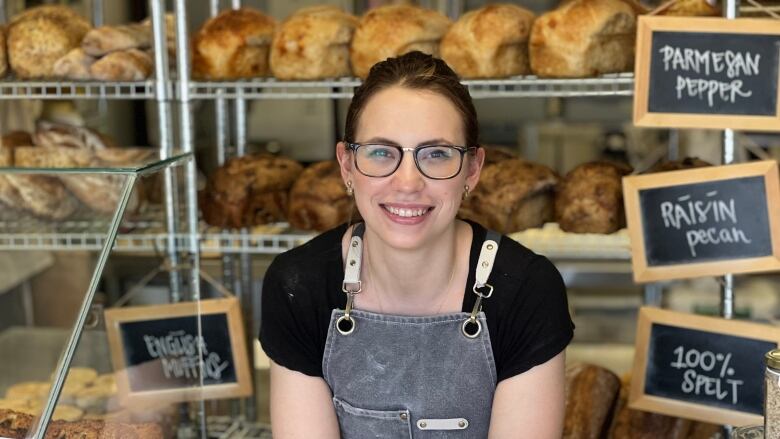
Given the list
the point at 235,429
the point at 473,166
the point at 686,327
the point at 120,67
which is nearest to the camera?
the point at 473,166

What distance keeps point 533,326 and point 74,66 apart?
1.28 m

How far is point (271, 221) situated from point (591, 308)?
224 centimetres

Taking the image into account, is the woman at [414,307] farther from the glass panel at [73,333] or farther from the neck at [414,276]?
the glass panel at [73,333]

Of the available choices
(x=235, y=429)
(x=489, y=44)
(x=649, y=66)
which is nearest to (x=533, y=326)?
(x=649, y=66)

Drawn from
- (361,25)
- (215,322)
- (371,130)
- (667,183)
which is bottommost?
(215,322)

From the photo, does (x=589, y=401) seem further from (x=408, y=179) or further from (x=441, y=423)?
(x=408, y=179)

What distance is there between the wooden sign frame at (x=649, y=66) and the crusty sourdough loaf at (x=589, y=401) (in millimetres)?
645

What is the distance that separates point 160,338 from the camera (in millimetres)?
2008

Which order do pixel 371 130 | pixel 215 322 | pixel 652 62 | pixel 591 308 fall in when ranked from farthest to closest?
pixel 591 308
pixel 215 322
pixel 652 62
pixel 371 130

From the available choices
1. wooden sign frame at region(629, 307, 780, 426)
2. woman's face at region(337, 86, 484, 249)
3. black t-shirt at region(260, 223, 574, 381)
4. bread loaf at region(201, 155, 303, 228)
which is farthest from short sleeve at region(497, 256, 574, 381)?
bread loaf at region(201, 155, 303, 228)

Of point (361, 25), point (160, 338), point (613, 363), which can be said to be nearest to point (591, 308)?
point (613, 363)

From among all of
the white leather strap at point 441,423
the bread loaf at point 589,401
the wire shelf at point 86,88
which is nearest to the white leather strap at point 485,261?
the white leather strap at point 441,423

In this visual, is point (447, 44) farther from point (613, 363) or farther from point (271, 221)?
point (613, 363)

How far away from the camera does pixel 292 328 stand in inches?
69.8
